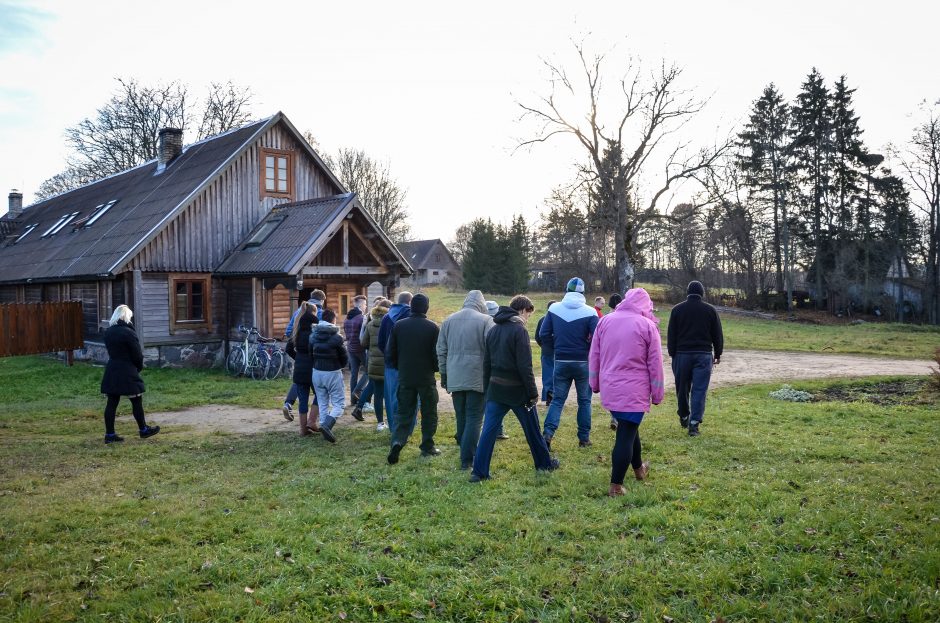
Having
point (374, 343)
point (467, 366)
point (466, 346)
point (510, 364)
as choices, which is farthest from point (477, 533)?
point (374, 343)

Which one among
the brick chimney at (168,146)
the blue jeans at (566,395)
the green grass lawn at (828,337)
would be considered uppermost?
the brick chimney at (168,146)

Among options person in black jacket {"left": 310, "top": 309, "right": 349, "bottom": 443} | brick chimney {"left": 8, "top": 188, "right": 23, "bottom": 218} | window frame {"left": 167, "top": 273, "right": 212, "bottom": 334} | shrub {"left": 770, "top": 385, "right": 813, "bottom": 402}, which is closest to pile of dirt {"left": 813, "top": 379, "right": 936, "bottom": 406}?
shrub {"left": 770, "top": 385, "right": 813, "bottom": 402}

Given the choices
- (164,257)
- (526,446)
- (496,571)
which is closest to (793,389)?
(526,446)

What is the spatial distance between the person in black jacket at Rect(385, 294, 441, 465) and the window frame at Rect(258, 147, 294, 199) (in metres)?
13.5

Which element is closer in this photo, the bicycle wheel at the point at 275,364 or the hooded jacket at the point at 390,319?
the hooded jacket at the point at 390,319

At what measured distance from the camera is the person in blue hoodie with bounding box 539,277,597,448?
8.33 meters

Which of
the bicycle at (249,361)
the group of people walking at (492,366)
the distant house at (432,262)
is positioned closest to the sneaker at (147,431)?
the group of people walking at (492,366)

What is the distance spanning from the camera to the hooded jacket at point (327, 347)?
9.20 m

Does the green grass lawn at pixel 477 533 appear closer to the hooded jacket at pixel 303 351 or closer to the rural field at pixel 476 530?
the rural field at pixel 476 530

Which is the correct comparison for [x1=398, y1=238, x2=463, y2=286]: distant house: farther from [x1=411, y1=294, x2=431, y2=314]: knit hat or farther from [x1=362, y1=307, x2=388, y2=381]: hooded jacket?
[x1=411, y1=294, x2=431, y2=314]: knit hat

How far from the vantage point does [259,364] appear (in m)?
16.5

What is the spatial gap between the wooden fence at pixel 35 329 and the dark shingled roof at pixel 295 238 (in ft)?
16.3

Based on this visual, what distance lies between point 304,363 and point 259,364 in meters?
7.48

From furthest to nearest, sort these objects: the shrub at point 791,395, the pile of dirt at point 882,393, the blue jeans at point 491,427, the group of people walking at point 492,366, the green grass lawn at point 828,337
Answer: the green grass lawn at point 828,337, the shrub at point 791,395, the pile of dirt at point 882,393, the blue jeans at point 491,427, the group of people walking at point 492,366
